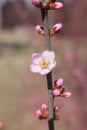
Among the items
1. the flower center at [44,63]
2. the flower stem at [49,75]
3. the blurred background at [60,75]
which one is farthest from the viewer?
the blurred background at [60,75]

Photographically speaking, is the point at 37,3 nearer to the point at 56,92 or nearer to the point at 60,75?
the point at 56,92

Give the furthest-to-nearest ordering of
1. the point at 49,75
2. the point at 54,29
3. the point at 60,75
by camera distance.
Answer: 1. the point at 60,75
2. the point at 54,29
3. the point at 49,75

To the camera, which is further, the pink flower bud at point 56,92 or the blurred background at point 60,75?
the blurred background at point 60,75

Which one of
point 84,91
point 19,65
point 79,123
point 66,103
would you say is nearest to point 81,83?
point 84,91

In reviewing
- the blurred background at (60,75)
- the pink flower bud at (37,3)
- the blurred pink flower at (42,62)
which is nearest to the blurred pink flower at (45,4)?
the pink flower bud at (37,3)

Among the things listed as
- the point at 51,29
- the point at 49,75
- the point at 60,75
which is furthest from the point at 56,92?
the point at 60,75

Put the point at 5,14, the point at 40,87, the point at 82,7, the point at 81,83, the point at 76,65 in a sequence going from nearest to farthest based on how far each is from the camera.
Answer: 1. the point at 81,83
2. the point at 76,65
3. the point at 82,7
4. the point at 40,87
5. the point at 5,14

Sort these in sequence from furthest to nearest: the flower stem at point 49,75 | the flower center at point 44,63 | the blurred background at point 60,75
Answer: the blurred background at point 60,75 < the flower center at point 44,63 < the flower stem at point 49,75

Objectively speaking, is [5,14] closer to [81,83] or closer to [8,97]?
[8,97]

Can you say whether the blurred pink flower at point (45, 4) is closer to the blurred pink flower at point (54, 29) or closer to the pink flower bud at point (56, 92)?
the blurred pink flower at point (54, 29)
